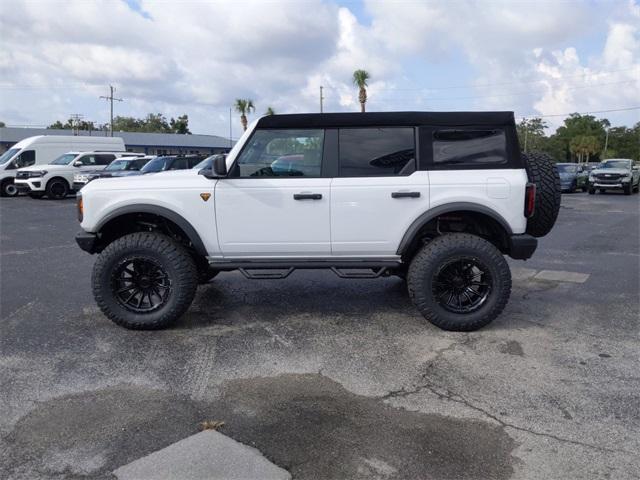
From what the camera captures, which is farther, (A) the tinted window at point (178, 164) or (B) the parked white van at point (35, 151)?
(B) the parked white van at point (35, 151)

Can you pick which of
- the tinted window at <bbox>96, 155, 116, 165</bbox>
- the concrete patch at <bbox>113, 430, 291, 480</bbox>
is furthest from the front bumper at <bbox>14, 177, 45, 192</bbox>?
the concrete patch at <bbox>113, 430, 291, 480</bbox>

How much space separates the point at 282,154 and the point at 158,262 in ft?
4.90

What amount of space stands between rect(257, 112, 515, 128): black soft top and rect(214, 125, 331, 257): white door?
0.09 metres

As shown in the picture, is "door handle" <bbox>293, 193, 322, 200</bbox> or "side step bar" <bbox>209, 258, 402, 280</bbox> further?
"side step bar" <bbox>209, 258, 402, 280</bbox>

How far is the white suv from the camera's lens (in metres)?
20.3

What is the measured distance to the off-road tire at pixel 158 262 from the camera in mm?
4844

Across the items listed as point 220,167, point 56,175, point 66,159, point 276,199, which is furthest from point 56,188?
point 276,199

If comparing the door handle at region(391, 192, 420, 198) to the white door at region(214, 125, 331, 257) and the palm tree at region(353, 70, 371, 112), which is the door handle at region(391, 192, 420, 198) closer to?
the white door at region(214, 125, 331, 257)

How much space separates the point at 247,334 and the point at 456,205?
2206 millimetres

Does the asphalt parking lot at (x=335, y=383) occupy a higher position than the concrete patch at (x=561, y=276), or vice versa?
the concrete patch at (x=561, y=276)

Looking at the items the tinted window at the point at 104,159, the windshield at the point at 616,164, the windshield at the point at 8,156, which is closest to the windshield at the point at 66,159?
the tinted window at the point at 104,159

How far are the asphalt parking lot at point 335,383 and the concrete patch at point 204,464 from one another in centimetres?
8

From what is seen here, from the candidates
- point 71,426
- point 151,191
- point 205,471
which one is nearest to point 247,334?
point 151,191

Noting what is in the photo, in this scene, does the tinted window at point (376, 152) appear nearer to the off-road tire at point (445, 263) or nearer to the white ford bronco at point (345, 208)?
the white ford bronco at point (345, 208)
